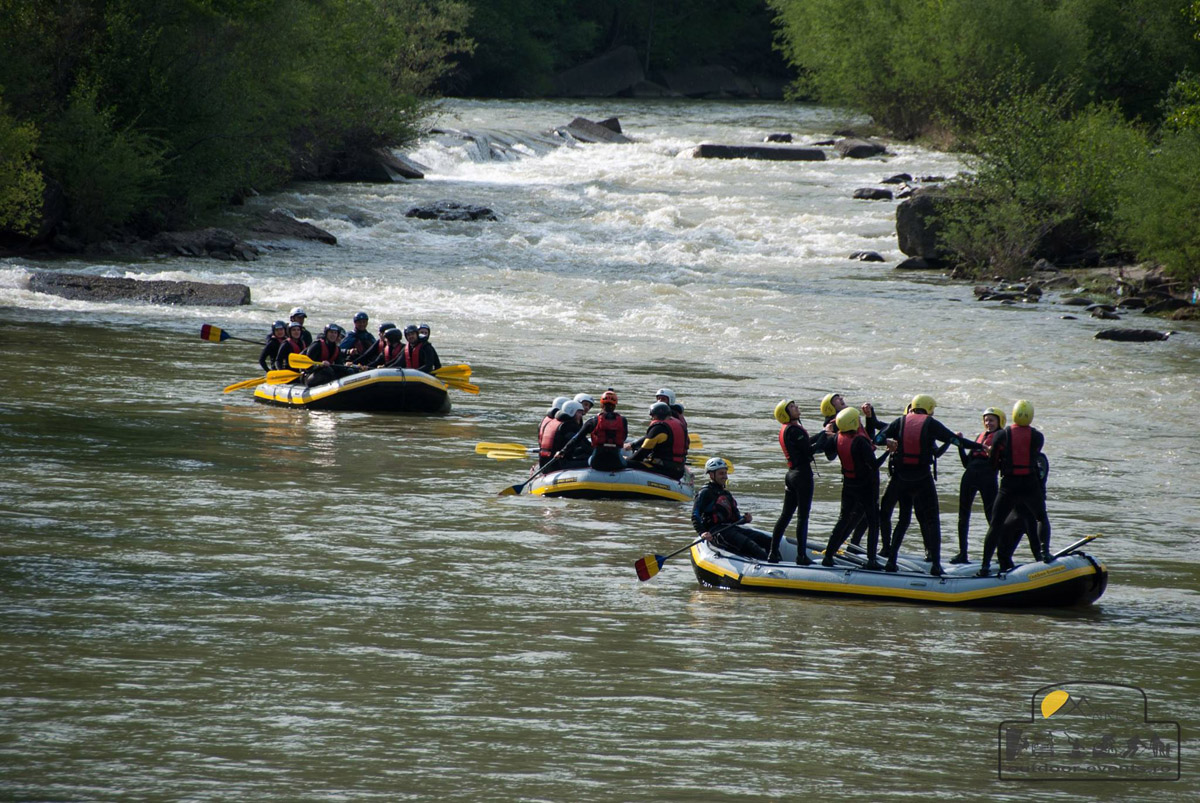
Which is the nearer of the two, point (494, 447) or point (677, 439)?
point (677, 439)

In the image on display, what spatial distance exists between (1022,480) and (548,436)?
5465mm

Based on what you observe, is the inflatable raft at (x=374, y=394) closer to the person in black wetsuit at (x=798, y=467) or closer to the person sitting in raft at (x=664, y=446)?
the person sitting in raft at (x=664, y=446)

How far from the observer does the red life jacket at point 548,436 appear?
565 inches

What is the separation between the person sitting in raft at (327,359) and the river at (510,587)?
85cm

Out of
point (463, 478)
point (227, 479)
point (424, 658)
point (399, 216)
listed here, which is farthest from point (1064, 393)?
point (399, 216)

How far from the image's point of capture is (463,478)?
14648 mm

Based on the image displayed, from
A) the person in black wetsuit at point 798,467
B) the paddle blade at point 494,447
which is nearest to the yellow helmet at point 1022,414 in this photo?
the person in black wetsuit at point 798,467

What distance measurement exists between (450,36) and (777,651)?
62805 millimetres

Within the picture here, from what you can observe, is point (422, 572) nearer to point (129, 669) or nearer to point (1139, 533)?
point (129, 669)

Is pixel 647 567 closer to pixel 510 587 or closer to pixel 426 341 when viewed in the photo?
pixel 510 587

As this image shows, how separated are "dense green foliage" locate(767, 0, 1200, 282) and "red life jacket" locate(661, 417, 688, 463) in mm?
17849

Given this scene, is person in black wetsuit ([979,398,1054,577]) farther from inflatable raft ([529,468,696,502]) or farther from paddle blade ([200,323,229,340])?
paddle blade ([200,323,229,340])

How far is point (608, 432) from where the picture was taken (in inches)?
548

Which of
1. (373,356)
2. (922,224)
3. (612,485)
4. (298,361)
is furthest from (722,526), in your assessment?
(922,224)
